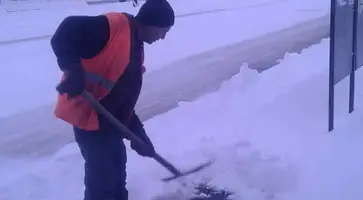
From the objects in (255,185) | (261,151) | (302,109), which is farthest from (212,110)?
(255,185)

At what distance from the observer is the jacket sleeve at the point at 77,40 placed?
2701mm

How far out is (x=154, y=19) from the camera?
288cm

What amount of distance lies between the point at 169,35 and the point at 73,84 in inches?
447

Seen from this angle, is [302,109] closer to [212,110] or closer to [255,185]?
[212,110]

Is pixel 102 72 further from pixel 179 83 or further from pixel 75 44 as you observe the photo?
pixel 179 83

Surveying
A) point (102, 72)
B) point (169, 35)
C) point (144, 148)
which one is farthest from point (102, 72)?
point (169, 35)

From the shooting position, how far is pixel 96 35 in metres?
2.75

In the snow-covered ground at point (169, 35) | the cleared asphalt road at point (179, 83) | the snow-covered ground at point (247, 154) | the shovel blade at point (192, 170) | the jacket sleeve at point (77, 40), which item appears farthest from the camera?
the snow-covered ground at point (169, 35)

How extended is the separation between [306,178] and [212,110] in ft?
7.40

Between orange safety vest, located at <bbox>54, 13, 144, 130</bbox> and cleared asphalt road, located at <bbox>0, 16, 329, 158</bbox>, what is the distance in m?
2.53

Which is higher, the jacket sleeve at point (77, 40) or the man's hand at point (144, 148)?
the jacket sleeve at point (77, 40)

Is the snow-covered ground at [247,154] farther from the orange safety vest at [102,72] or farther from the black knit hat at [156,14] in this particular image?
the black knit hat at [156,14]

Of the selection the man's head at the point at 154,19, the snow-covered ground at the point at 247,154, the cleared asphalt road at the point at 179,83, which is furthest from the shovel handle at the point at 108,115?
the cleared asphalt road at the point at 179,83

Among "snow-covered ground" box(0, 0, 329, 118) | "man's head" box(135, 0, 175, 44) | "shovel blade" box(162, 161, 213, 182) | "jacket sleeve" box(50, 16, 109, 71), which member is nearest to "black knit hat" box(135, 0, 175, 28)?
"man's head" box(135, 0, 175, 44)
